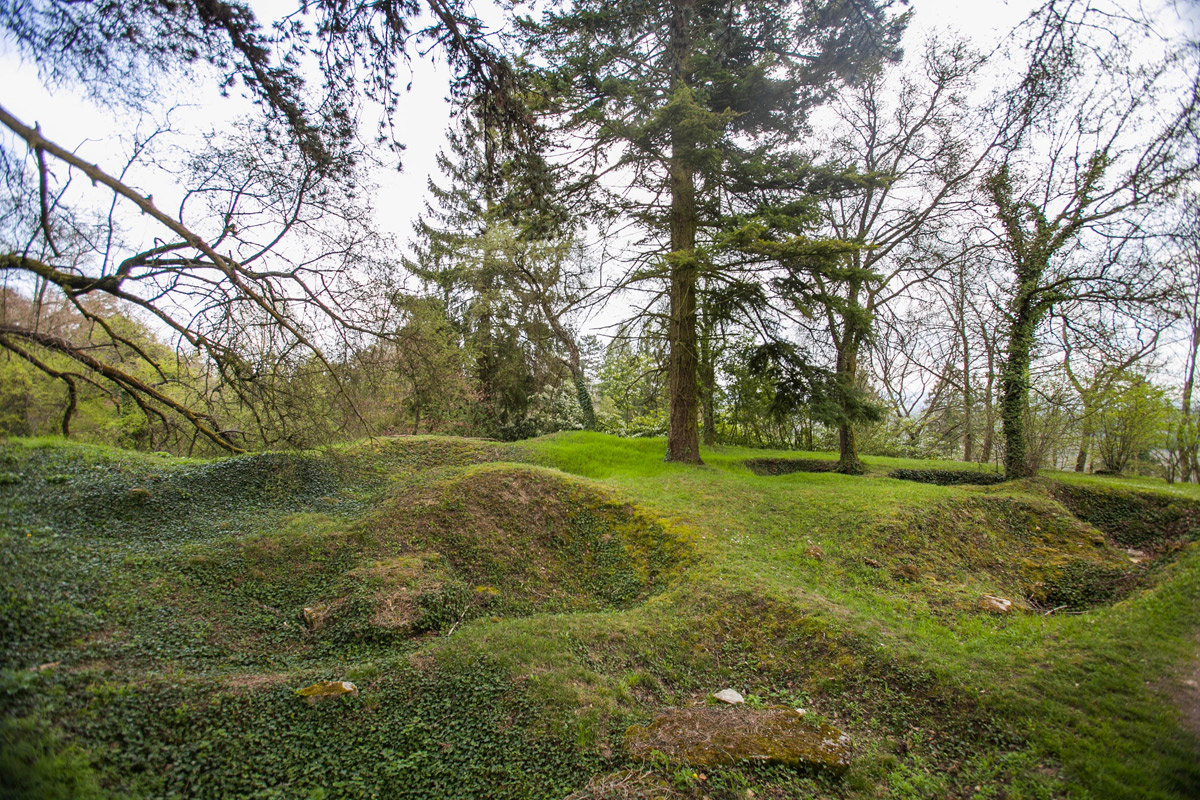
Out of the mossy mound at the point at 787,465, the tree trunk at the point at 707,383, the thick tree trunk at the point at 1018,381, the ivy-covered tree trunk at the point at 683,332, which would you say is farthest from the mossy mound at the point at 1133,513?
the ivy-covered tree trunk at the point at 683,332

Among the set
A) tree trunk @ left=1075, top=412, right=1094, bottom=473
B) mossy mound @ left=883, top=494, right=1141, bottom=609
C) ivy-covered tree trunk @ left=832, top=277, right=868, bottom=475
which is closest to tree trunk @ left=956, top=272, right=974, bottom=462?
tree trunk @ left=1075, top=412, right=1094, bottom=473

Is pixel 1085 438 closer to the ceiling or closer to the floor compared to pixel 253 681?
closer to the ceiling

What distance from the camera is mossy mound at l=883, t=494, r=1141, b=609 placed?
5.83 m

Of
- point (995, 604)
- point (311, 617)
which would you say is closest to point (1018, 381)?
point (995, 604)

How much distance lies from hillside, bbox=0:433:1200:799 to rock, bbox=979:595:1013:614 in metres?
0.22

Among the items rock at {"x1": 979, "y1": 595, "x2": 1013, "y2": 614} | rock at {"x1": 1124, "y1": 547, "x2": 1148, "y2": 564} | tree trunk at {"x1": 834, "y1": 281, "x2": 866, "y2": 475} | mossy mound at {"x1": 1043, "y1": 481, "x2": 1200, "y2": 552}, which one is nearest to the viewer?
rock at {"x1": 979, "y1": 595, "x2": 1013, "y2": 614}

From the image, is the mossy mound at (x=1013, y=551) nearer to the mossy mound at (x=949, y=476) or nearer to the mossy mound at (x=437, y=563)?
the mossy mound at (x=949, y=476)

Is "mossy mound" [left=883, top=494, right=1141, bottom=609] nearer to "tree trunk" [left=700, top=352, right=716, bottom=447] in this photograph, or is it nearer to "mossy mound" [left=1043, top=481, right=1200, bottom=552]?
"mossy mound" [left=1043, top=481, right=1200, bottom=552]

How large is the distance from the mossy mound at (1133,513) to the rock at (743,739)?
25.3 ft

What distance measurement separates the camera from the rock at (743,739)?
3000mm

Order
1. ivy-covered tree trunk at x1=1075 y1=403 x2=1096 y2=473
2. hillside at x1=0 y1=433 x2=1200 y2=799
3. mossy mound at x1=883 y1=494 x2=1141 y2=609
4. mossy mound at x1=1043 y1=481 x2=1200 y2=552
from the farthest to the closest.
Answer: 1. ivy-covered tree trunk at x1=1075 y1=403 x2=1096 y2=473
2. mossy mound at x1=1043 y1=481 x2=1200 y2=552
3. mossy mound at x1=883 y1=494 x2=1141 y2=609
4. hillside at x1=0 y1=433 x2=1200 y2=799

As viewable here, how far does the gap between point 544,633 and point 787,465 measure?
1029 cm

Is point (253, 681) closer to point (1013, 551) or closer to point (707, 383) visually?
point (1013, 551)

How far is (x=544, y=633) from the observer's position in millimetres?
4504
